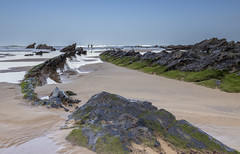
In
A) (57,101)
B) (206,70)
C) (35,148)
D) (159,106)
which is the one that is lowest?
(159,106)

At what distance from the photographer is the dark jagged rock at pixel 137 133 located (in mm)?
3973

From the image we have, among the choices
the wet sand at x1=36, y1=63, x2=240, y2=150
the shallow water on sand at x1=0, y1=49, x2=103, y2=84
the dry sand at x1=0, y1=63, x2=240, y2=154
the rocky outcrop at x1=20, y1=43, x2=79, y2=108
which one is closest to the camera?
the dry sand at x1=0, y1=63, x2=240, y2=154

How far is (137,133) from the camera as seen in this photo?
4152 millimetres

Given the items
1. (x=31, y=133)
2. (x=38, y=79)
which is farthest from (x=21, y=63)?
(x=31, y=133)

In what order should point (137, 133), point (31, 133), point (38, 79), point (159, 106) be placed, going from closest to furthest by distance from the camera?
point (137, 133) → point (31, 133) → point (159, 106) → point (38, 79)

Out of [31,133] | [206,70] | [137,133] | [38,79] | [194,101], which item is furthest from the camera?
[206,70]

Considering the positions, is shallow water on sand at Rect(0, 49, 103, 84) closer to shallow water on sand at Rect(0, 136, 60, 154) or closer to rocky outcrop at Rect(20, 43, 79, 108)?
rocky outcrop at Rect(20, 43, 79, 108)

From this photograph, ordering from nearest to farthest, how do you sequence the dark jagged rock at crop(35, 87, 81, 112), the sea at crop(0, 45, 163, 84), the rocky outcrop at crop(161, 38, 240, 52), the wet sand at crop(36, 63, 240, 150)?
1. the wet sand at crop(36, 63, 240, 150)
2. the dark jagged rock at crop(35, 87, 81, 112)
3. the sea at crop(0, 45, 163, 84)
4. the rocky outcrop at crop(161, 38, 240, 52)

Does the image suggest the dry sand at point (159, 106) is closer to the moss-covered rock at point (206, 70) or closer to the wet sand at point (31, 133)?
the wet sand at point (31, 133)

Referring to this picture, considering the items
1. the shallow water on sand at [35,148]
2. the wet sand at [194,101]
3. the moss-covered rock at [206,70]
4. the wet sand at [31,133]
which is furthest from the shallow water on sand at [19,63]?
the shallow water on sand at [35,148]

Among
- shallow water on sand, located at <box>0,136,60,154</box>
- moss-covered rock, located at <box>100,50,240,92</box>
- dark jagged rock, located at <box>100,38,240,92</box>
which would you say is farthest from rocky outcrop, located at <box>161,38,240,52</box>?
shallow water on sand, located at <box>0,136,60,154</box>

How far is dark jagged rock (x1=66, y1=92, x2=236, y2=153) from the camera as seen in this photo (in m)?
3.97

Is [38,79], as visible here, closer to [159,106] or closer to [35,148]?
[159,106]

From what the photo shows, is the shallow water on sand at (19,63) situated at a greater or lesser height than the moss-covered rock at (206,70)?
lesser
